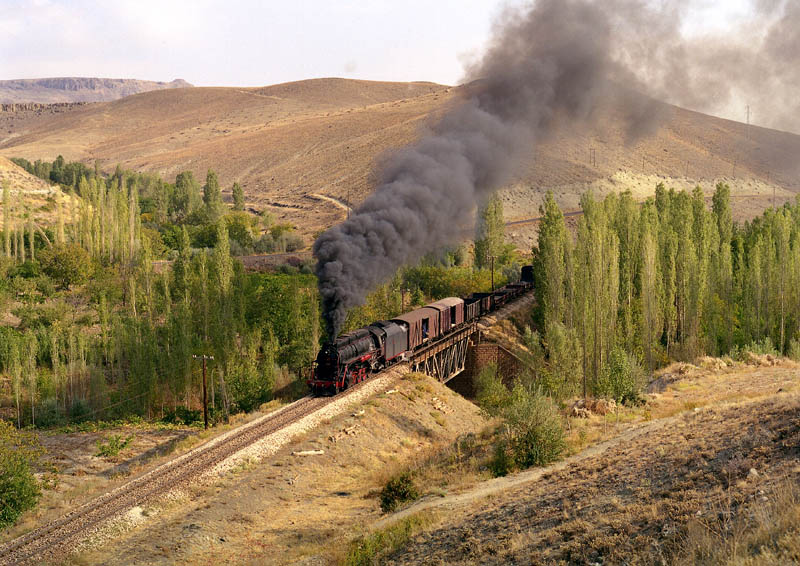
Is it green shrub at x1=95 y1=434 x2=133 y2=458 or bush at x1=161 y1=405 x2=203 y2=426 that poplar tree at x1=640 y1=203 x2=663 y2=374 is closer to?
bush at x1=161 y1=405 x2=203 y2=426

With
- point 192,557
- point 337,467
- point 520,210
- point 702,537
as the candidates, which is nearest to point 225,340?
point 337,467

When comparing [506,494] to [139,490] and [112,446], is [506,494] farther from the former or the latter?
[112,446]

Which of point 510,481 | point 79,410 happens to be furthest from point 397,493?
point 79,410

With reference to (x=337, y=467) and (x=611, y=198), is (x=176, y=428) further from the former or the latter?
(x=611, y=198)

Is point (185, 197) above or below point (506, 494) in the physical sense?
above

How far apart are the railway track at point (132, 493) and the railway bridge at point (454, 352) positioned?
10717 millimetres

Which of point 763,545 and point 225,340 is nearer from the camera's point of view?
point 763,545

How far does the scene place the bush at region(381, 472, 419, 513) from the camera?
19969 millimetres

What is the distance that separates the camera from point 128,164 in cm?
17525

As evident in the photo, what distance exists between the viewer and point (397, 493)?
66.7 feet

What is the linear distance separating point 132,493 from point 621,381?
1754 centimetres

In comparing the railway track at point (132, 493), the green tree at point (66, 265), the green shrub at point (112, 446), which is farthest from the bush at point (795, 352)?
Answer: the green tree at point (66, 265)

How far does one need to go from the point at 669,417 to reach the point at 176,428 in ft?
77.5

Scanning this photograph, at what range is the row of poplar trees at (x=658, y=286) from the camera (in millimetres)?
39469
